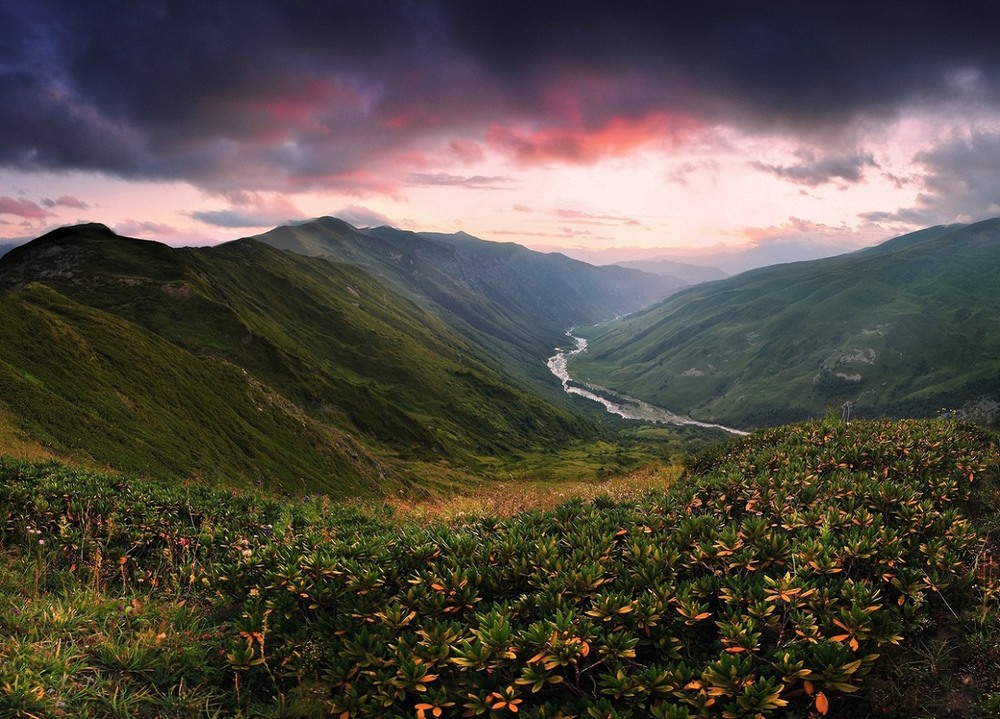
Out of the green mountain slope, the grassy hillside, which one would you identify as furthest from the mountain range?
the grassy hillside

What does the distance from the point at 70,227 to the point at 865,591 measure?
165184mm

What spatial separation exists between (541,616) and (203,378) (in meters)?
73.3

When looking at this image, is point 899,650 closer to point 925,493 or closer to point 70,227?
point 925,493

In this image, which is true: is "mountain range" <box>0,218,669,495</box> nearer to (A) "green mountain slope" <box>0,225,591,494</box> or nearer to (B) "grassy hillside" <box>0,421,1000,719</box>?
(A) "green mountain slope" <box>0,225,591,494</box>

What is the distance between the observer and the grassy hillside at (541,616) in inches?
200

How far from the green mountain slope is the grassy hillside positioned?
103 ft

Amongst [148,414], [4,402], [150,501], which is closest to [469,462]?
[148,414]

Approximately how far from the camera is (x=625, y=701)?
505 cm

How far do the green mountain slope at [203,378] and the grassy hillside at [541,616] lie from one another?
31.3 m

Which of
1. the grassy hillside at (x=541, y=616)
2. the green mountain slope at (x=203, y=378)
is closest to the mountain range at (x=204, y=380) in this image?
the green mountain slope at (x=203, y=378)

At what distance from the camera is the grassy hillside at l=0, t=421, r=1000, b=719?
5078 mm

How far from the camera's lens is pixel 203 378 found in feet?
220

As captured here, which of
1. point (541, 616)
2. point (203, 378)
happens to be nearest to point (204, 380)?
point (203, 378)

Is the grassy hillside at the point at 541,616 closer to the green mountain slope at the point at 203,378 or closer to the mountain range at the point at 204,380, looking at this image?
the mountain range at the point at 204,380
